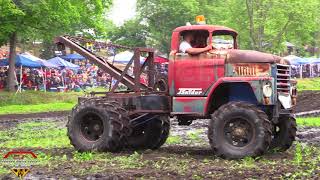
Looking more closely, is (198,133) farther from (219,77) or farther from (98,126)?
(219,77)

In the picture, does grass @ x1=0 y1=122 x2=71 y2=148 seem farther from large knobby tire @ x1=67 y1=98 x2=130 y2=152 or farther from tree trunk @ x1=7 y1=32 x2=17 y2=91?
tree trunk @ x1=7 y1=32 x2=17 y2=91

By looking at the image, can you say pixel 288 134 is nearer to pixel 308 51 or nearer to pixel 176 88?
pixel 176 88

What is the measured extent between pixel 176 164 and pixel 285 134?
11.2 feet

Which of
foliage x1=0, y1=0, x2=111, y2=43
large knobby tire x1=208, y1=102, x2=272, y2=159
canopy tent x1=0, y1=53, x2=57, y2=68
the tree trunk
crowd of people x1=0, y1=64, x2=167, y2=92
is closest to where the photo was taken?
large knobby tire x1=208, y1=102, x2=272, y2=159

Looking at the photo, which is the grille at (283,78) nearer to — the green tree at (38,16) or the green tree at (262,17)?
the green tree at (38,16)

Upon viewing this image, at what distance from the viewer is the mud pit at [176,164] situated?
396 inches

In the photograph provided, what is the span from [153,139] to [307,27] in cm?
4077

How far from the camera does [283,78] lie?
43.1 feet

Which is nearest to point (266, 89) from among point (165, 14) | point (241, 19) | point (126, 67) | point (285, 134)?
point (285, 134)

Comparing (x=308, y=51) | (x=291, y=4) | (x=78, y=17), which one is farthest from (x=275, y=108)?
(x=308, y=51)

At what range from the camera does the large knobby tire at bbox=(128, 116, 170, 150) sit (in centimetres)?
1520

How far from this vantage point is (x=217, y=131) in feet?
41.3

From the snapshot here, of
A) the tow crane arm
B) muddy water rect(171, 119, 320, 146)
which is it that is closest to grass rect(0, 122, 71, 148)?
the tow crane arm

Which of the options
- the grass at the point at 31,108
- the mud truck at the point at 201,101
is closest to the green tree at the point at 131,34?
the grass at the point at 31,108
